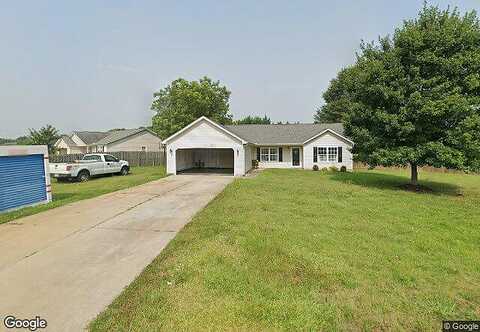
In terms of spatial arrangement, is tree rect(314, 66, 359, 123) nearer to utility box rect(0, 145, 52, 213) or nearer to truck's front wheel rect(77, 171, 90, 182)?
truck's front wheel rect(77, 171, 90, 182)

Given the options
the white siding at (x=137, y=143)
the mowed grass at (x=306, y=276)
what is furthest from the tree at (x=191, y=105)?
the mowed grass at (x=306, y=276)

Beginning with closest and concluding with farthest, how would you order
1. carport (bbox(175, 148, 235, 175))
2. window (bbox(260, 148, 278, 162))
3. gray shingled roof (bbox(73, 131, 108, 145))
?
window (bbox(260, 148, 278, 162)) → carport (bbox(175, 148, 235, 175)) → gray shingled roof (bbox(73, 131, 108, 145))

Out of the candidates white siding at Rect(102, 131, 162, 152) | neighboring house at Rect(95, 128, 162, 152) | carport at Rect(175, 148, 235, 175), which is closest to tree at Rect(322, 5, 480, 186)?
carport at Rect(175, 148, 235, 175)

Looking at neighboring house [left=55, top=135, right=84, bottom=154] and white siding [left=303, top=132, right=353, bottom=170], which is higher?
neighboring house [left=55, top=135, right=84, bottom=154]

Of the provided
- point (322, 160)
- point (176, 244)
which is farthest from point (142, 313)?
point (322, 160)

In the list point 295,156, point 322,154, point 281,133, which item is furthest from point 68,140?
point 322,154

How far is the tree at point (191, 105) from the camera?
130 ft

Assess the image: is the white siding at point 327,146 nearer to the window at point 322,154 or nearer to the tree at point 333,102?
the window at point 322,154

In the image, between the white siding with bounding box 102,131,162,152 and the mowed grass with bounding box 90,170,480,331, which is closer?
the mowed grass with bounding box 90,170,480,331

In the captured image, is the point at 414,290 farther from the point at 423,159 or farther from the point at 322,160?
the point at 322,160

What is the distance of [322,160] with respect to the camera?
2719cm

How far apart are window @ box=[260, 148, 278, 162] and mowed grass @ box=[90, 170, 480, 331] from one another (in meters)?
19.3

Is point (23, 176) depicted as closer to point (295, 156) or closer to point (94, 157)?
point (94, 157)

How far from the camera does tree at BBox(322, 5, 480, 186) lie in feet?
46.8
